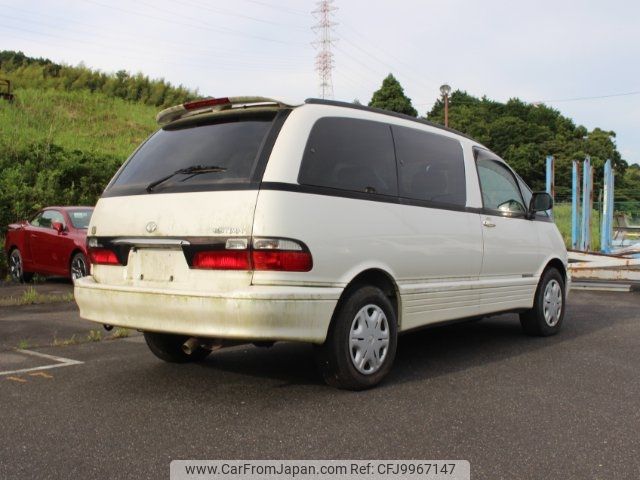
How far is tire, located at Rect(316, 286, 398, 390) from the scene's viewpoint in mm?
4195

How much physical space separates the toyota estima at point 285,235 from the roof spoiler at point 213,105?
11mm

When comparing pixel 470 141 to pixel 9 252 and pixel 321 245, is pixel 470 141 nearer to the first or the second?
pixel 321 245

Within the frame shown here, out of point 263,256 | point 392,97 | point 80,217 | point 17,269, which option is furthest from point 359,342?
point 392,97

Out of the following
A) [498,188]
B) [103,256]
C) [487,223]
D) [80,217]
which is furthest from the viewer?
[80,217]

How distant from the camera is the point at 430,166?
5.27 m

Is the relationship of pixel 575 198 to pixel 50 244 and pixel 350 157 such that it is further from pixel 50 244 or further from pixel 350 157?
pixel 350 157

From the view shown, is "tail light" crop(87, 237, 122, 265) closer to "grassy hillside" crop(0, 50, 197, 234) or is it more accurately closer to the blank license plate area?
the blank license plate area

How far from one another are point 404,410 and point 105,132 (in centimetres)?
2416

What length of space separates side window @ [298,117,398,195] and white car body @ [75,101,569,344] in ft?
0.23

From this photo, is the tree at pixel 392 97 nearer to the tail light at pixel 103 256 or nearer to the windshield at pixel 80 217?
the windshield at pixel 80 217

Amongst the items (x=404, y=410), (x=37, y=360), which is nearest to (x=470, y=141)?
(x=404, y=410)

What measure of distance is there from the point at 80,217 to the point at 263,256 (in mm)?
8626

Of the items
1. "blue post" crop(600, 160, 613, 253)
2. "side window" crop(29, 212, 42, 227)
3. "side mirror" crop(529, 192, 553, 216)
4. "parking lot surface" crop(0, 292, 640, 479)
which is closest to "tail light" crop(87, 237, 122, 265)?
"parking lot surface" crop(0, 292, 640, 479)

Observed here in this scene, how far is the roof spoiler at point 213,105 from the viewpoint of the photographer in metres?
4.35
